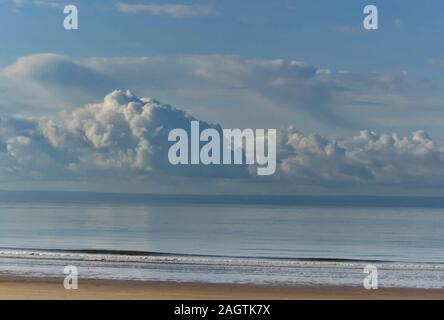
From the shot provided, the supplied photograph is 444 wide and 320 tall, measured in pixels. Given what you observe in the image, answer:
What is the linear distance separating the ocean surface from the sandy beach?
0.85m

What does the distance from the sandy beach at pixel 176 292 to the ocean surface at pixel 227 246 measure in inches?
33.4

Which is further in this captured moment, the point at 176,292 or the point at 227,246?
the point at 227,246

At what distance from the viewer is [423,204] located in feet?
213

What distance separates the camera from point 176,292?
19.6 meters

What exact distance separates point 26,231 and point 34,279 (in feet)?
50.7

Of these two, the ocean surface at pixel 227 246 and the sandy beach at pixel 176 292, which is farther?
the ocean surface at pixel 227 246

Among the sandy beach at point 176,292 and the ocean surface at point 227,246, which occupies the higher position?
the ocean surface at point 227,246

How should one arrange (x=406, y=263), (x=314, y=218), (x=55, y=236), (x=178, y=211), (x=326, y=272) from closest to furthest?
(x=326, y=272) → (x=406, y=263) → (x=55, y=236) → (x=314, y=218) → (x=178, y=211)

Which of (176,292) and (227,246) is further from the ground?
(227,246)

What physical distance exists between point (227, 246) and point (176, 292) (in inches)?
420

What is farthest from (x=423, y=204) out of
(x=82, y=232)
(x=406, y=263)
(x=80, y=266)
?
(x=80, y=266)

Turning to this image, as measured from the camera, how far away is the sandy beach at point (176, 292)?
62.2ft

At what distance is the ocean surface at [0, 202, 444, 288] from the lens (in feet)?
74.0
